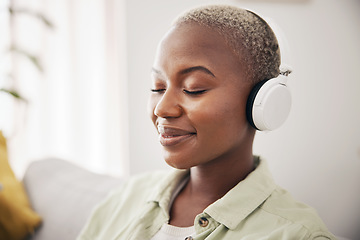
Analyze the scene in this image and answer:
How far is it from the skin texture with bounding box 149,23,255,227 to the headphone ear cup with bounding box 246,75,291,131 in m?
0.02

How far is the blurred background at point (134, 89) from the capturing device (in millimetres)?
1194

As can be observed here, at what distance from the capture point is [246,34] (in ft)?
2.31

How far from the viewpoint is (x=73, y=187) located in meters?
1.20

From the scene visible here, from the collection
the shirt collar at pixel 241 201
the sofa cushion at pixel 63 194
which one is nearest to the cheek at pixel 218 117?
the shirt collar at pixel 241 201

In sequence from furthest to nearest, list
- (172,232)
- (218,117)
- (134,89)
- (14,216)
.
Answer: (134,89) < (14,216) < (172,232) < (218,117)

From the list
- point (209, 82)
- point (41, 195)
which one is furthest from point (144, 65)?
point (209, 82)

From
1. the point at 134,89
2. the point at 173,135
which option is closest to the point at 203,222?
the point at 173,135

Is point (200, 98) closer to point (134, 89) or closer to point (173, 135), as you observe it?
point (173, 135)

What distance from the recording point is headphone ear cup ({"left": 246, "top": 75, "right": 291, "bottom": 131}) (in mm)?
672

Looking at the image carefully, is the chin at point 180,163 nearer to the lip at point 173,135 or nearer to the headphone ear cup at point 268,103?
the lip at point 173,135

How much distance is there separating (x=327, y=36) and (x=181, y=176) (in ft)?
2.50

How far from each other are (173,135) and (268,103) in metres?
0.21

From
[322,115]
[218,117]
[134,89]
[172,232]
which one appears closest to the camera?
[218,117]

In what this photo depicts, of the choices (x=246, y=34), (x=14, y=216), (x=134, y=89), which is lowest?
(x=14, y=216)
